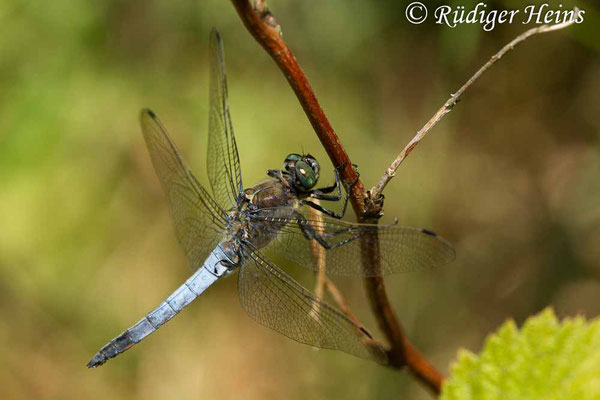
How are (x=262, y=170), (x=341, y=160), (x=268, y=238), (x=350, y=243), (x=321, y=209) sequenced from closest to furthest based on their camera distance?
(x=341, y=160), (x=350, y=243), (x=321, y=209), (x=268, y=238), (x=262, y=170)

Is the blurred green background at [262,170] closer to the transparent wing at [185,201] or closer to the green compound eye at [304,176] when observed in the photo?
the transparent wing at [185,201]

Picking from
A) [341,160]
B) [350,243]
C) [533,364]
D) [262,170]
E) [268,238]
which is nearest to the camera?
[533,364]

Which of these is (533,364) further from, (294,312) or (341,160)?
(294,312)

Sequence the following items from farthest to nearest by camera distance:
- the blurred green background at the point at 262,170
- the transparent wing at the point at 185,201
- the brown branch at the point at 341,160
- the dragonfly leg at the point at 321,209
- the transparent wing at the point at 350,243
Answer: the blurred green background at the point at 262,170 → the transparent wing at the point at 185,201 → the dragonfly leg at the point at 321,209 → the transparent wing at the point at 350,243 → the brown branch at the point at 341,160

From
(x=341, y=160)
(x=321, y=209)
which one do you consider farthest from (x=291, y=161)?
(x=341, y=160)

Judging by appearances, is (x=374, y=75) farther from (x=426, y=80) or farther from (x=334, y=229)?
(x=334, y=229)

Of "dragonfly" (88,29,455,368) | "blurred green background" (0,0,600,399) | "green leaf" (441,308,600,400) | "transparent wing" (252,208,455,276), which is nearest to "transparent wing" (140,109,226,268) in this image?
"dragonfly" (88,29,455,368)

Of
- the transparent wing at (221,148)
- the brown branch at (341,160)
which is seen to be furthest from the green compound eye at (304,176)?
the brown branch at (341,160)
